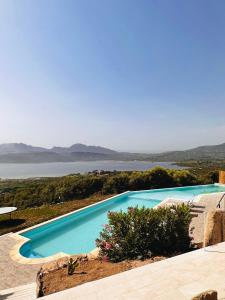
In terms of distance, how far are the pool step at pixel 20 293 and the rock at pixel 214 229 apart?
12.3 ft

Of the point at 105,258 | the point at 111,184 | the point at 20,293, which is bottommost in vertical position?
the point at 20,293

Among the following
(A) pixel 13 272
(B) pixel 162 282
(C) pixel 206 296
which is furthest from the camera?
(A) pixel 13 272

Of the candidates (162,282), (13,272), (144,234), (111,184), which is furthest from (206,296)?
(111,184)

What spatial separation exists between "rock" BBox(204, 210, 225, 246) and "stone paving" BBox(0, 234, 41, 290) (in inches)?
172

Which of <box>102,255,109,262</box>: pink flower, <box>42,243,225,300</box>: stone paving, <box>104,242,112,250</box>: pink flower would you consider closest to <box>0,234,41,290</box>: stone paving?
<box>102,255,109,262</box>: pink flower

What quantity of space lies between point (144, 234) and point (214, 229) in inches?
61.3

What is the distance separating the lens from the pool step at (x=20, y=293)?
4.81 meters

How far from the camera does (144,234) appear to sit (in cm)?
539

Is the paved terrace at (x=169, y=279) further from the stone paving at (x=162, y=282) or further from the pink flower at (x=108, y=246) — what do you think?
the pink flower at (x=108, y=246)

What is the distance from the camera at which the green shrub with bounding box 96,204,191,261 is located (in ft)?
17.6

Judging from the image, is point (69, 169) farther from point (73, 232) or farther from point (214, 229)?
point (214, 229)

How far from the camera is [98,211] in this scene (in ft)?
47.9

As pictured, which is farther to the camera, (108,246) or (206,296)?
(108,246)

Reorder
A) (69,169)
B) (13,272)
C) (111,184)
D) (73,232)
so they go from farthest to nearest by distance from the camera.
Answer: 1. (69,169)
2. (111,184)
3. (73,232)
4. (13,272)
